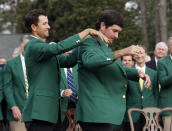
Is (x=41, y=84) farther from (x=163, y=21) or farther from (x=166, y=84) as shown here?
(x=163, y=21)

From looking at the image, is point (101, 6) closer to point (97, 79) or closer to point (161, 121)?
point (161, 121)

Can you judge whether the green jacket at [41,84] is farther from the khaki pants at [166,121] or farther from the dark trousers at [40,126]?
→ the khaki pants at [166,121]

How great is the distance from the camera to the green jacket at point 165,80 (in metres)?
7.54

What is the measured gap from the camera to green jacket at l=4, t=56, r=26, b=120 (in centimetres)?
750

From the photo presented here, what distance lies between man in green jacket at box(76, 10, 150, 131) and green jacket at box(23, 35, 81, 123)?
0.32 metres

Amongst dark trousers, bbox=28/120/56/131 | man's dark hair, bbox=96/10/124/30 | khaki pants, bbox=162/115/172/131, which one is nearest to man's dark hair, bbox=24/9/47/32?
man's dark hair, bbox=96/10/124/30

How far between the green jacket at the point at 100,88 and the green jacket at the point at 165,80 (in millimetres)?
2990

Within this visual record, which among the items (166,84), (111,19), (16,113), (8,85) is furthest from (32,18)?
(166,84)

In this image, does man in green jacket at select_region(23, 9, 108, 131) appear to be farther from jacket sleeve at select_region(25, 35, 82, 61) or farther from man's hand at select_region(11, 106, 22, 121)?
man's hand at select_region(11, 106, 22, 121)

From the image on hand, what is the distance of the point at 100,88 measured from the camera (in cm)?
452

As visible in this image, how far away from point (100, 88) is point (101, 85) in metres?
0.03

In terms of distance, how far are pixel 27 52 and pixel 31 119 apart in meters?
0.73

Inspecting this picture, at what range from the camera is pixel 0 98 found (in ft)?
26.5

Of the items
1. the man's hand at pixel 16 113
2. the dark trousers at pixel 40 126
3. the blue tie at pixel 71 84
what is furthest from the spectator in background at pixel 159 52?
the dark trousers at pixel 40 126
